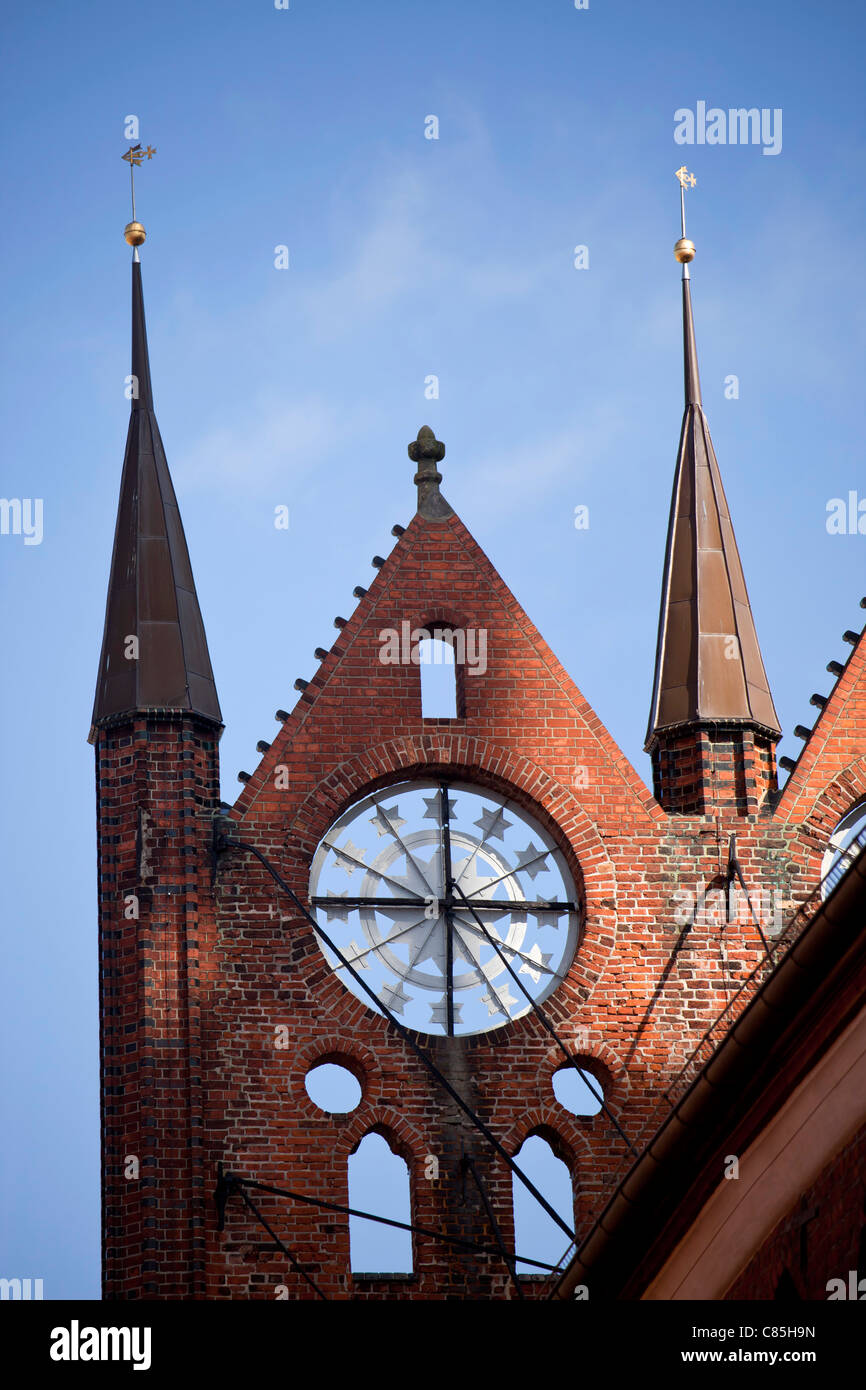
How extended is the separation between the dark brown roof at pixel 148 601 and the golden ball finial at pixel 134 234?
1325 millimetres

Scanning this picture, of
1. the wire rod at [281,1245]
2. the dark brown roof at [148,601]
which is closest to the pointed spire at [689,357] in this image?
the dark brown roof at [148,601]

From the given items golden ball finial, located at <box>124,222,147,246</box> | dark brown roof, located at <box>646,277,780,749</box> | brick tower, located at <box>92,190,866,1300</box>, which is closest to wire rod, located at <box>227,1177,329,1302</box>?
brick tower, located at <box>92,190,866,1300</box>

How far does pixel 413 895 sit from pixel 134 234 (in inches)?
292

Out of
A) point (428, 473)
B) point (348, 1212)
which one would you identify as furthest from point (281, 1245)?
Result: point (428, 473)

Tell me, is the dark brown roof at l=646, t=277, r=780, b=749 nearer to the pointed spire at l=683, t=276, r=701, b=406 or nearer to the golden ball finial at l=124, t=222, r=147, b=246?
the pointed spire at l=683, t=276, r=701, b=406

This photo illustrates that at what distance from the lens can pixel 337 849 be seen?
28.1 metres

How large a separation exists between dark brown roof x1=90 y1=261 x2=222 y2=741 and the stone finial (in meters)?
A: 2.28

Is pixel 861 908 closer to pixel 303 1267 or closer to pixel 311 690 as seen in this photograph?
pixel 303 1267

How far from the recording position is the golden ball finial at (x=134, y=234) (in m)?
31.1

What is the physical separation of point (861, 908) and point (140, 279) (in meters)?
13.5

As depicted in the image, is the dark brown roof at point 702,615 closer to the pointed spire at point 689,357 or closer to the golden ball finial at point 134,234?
the pointed spire at point 689,357

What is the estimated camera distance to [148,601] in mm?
28766

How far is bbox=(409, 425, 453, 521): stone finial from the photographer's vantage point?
29.9 metres

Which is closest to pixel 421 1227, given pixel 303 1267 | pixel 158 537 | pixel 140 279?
pixel 303 1267
